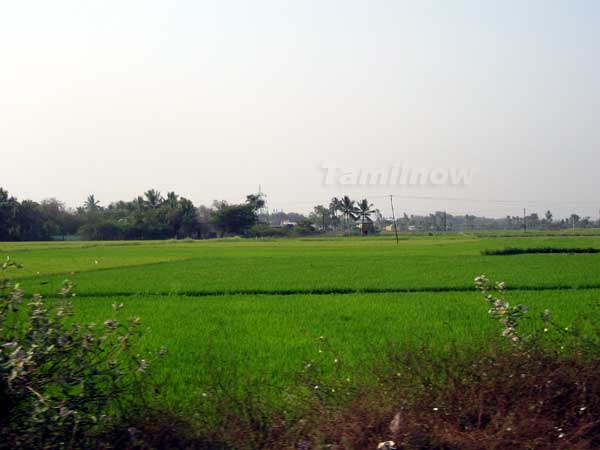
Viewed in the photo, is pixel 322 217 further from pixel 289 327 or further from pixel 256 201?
pixel 289 327

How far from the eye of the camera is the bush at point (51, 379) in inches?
133

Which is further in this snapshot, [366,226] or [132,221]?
[366,226]

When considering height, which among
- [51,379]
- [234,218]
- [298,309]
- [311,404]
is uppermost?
[234,218]

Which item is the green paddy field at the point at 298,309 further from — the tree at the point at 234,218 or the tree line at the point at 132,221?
the tree at the point at 234,218

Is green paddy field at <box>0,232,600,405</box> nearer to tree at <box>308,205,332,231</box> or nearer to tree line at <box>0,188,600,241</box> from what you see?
tree line at <box>0,188,600,241</box>

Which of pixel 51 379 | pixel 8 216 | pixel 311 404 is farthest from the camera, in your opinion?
pixel 8 216

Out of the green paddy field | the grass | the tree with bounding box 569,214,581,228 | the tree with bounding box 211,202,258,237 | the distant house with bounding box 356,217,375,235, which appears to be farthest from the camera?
the tree with bounding box 569,214,581,228

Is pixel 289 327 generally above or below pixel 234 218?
below

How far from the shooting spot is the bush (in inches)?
133

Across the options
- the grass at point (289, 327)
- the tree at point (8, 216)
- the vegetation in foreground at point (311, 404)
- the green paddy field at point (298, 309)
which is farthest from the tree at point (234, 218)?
the vegetation in foreground at point (311, 404)

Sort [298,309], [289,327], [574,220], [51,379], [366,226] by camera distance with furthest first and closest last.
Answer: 1. [574,220]
2. [366,226]
3. [298,309]
4. [289,327]
5. [51,379]

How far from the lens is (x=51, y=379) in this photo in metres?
3.55

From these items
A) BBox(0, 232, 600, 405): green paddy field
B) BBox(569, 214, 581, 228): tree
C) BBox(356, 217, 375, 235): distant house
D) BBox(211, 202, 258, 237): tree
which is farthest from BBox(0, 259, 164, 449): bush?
BBox(569, 214, 581, 228): tree

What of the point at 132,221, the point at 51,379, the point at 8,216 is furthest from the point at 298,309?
the point at 132,221
